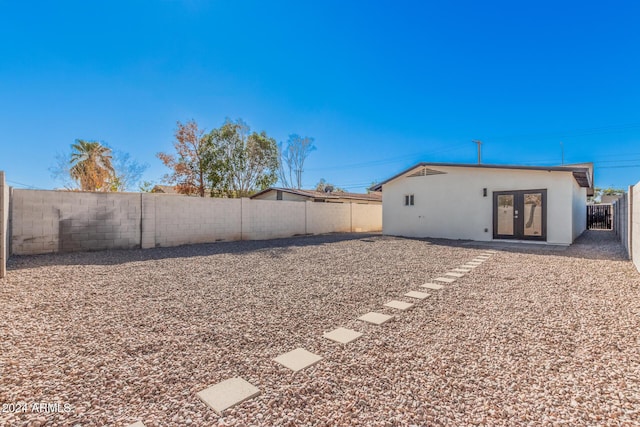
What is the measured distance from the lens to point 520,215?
10.7 meters

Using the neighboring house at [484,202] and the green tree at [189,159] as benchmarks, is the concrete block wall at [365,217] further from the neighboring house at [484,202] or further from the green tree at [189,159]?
the green tree at [189,159]

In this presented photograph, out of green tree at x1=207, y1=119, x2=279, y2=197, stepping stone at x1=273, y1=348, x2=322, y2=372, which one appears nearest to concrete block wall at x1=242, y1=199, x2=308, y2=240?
green tree at x1=207, y1=119, x2=279, y2=197

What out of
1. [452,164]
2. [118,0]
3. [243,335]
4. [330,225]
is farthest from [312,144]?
[243,335]

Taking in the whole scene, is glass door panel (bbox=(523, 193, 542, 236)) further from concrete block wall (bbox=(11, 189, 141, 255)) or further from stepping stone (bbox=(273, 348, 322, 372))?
concrete block wall (bbox=(11, 189, 141, 255))

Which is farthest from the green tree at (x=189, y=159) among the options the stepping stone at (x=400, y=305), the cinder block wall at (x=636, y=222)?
the cinder block wall at (x=636, y=222)

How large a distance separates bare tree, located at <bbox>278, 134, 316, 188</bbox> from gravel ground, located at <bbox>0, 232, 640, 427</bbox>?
23973mm

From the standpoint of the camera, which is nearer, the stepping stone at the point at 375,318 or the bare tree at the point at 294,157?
the stepping stone at the point at 375,318

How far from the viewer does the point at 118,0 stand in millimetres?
8562

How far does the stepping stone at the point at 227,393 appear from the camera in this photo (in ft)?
5.72

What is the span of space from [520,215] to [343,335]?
35.2 feet

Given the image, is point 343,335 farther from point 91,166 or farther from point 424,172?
point 91,166

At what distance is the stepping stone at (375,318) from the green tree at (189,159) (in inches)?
684

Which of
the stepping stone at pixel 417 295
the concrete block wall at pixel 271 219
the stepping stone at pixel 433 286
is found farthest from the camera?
the concrete block wall at pixel 271 219

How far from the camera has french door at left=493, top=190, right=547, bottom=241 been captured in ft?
33.7
